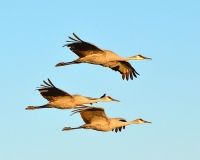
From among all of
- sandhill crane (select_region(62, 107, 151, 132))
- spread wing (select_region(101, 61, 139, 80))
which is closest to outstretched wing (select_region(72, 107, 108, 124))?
sandhill crane (select_region(62, 107, 151, 132))

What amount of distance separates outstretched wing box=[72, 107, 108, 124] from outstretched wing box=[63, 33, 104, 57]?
6.57 ft

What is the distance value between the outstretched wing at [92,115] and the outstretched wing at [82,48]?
2002 mm

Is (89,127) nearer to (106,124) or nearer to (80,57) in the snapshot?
(106,124)

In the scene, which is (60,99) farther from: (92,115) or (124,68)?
(124,68)

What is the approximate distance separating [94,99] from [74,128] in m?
1.30

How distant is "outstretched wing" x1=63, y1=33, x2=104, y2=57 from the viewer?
88.3 feet

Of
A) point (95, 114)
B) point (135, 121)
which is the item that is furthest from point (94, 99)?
point (135, 121)

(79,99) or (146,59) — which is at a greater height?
(146,59)

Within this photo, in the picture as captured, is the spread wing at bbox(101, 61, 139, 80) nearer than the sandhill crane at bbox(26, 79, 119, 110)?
No

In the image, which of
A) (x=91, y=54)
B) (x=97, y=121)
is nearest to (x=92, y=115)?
(x=97, y=121)

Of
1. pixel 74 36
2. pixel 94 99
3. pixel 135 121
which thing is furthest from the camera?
pixel 135 121

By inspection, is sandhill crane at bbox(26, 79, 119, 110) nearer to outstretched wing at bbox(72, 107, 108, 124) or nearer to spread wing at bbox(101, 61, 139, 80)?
outstretched wing at bbox(72, 107, 108, 124)

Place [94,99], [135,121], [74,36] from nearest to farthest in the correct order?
[74,36]
[94,99]
[135,121]

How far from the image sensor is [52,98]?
2770 centimetres
